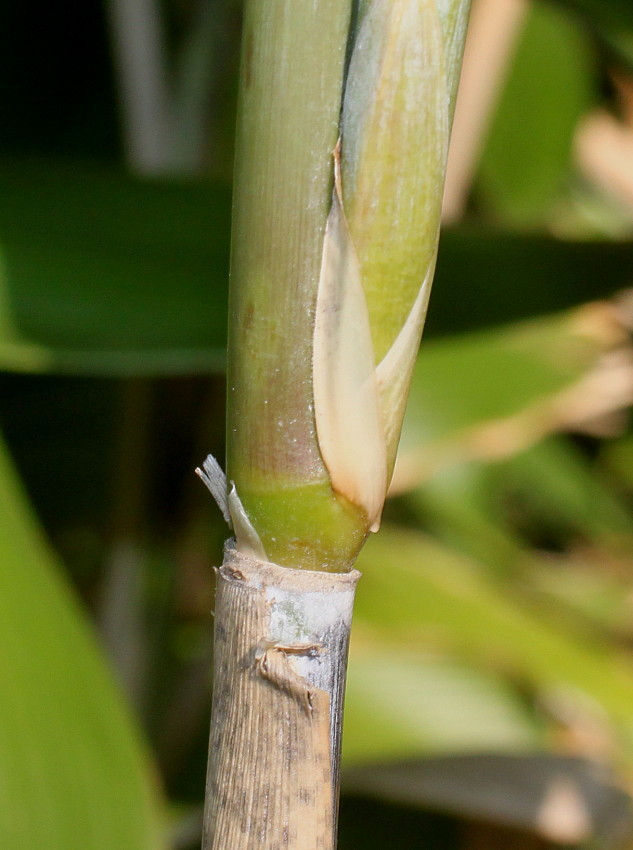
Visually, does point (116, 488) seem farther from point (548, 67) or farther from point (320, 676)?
point (548, 67)

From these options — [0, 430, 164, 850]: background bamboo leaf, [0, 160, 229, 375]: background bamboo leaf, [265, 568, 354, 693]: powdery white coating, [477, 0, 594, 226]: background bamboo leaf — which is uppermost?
[477, 0, 594, 226]: background bamboo leaf

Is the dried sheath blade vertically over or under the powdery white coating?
over

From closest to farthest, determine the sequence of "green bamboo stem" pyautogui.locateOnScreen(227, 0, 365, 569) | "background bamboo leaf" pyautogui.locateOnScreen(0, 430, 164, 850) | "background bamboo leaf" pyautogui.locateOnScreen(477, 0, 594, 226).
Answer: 1. "green bamboo stem" pyautogui.locateOnScreen(227, 0, 365, 569)
2. "background bamboo leaf" pyautogui.locateOnScreen(0, 430, 164, 850)
3. "background bamboo leaf" pyautogui.locateOnScreen(477, 0, 594, 226)

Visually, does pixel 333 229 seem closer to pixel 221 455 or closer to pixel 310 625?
pixel 310 625

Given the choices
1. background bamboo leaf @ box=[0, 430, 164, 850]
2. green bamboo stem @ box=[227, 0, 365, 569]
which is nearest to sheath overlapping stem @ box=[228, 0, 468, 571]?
green bamboo stem @ box=[227, 0, 365, 569]

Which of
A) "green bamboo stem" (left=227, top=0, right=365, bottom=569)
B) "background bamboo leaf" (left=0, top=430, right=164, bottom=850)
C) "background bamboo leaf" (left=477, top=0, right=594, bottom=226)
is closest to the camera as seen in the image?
"green bamboo stem" (left=227, top=0, right=365, bottom=569)

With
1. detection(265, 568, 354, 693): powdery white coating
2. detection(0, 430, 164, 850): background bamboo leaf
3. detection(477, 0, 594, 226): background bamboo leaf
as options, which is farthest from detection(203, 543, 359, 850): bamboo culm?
detection(477, 0, 594, 226): background bamboo leaf

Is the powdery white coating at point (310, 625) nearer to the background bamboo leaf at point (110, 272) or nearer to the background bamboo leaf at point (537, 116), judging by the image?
the background bamboo leaf at point (110, 272)

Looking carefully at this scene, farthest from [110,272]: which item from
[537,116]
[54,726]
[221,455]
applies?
[537,116]

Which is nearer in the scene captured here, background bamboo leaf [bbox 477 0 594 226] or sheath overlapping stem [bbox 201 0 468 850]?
sheath overlapping stem [bbox 201 0 468 850]

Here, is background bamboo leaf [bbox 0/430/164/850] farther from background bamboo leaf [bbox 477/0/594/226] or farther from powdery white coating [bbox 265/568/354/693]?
background bamboo leaf [bbox 477/0/594/226]
